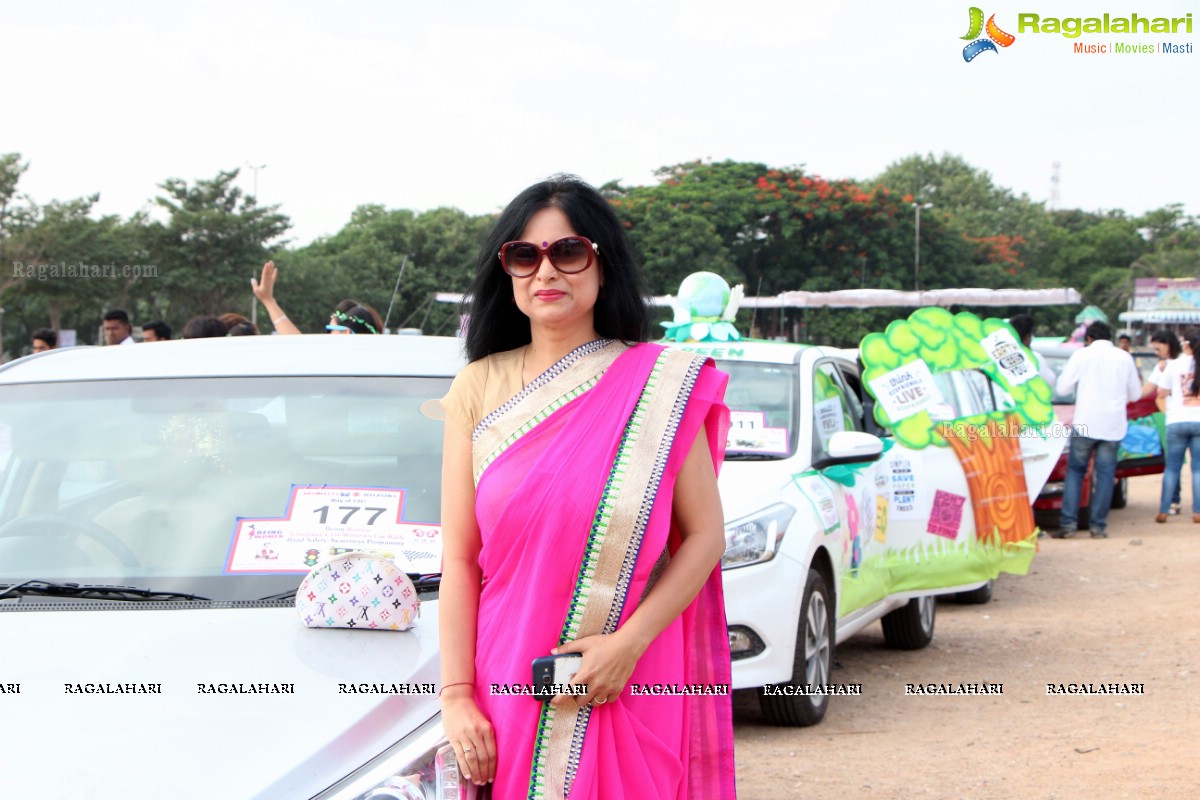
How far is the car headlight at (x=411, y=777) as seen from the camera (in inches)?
76.2

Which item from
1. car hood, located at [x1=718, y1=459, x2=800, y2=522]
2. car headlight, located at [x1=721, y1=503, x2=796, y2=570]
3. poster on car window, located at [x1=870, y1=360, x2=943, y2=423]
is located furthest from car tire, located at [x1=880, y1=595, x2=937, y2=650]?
car headlight, located at [x1=721, y1=503, x2=796, y2=570]

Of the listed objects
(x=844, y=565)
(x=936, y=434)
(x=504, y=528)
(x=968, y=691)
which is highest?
(x=504, y=528)

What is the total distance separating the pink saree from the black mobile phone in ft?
0.10

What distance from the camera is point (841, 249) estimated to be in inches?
1690

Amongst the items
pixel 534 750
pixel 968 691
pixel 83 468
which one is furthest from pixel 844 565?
pixel 534 750

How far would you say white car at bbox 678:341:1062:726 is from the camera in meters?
5.03

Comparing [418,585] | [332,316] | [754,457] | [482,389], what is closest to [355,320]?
[332,316]

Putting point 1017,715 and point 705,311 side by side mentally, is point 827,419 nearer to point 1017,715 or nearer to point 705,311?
point 705,311

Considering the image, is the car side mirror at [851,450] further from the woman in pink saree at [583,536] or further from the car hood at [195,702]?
the woman in pink saree at [583,536]

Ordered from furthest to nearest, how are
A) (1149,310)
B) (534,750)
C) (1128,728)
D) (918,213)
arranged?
1. (1149,310)
2. (918,213)
3. (1128,728)
4. (534,750)

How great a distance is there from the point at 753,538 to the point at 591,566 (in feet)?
10.4

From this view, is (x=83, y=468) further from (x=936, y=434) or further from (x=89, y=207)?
(x=89, y=207)

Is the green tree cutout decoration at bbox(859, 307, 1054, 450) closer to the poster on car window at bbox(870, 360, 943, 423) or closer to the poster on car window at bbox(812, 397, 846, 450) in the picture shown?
the poster on car window at bbox(870, 360, 943, 423)

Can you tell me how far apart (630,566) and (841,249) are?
42.0 meters
